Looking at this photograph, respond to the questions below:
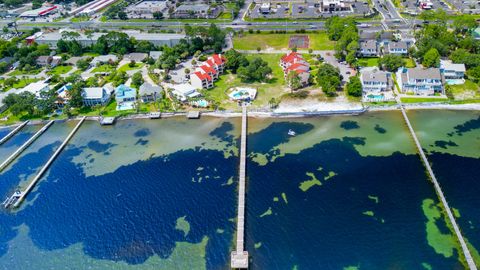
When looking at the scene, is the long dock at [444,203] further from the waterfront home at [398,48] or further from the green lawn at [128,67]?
the green lawn at [128,67]

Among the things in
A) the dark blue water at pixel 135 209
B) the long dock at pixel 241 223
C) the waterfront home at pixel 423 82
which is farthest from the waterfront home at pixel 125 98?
the waterfront home at pixel 423 82

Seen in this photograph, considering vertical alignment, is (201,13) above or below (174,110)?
above

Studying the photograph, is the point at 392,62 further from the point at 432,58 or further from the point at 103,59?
the point at 103,59

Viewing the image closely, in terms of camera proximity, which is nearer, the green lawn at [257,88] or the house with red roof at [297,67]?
the green lawn at [257,88]

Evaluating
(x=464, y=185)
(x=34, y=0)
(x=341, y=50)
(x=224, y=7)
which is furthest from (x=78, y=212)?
(x=34, y=0)

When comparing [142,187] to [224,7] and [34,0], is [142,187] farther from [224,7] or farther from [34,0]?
[34,0]
